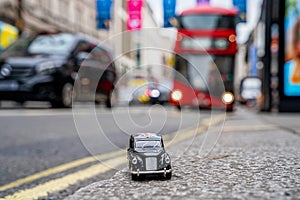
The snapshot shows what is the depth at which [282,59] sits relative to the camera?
9.53 metres

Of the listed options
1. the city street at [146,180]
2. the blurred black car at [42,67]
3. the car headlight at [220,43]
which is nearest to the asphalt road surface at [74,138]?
the city street at [146,180]

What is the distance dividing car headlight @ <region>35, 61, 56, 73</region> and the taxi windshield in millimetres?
5537

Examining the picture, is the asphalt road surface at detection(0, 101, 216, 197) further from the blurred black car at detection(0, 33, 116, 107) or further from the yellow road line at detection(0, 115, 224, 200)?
the blurred black car at detection(0, 33, 116, 107)

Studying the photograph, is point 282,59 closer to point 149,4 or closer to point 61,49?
point 61,49

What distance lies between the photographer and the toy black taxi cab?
31.0 inches

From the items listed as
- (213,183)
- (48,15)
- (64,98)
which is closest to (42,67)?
(64,98)

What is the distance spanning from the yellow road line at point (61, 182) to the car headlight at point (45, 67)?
4534mm

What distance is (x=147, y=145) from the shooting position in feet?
2.63

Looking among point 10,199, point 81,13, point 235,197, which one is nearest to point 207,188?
point 235,197

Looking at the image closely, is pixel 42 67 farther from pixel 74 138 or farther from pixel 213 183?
pixel 213 183

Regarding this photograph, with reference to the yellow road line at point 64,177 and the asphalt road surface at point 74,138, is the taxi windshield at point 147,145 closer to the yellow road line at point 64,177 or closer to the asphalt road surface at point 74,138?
the asphalt road surface at point 74,138

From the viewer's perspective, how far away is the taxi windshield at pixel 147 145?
796 mm

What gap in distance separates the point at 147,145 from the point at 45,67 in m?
5.60

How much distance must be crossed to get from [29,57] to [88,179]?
5169mm
